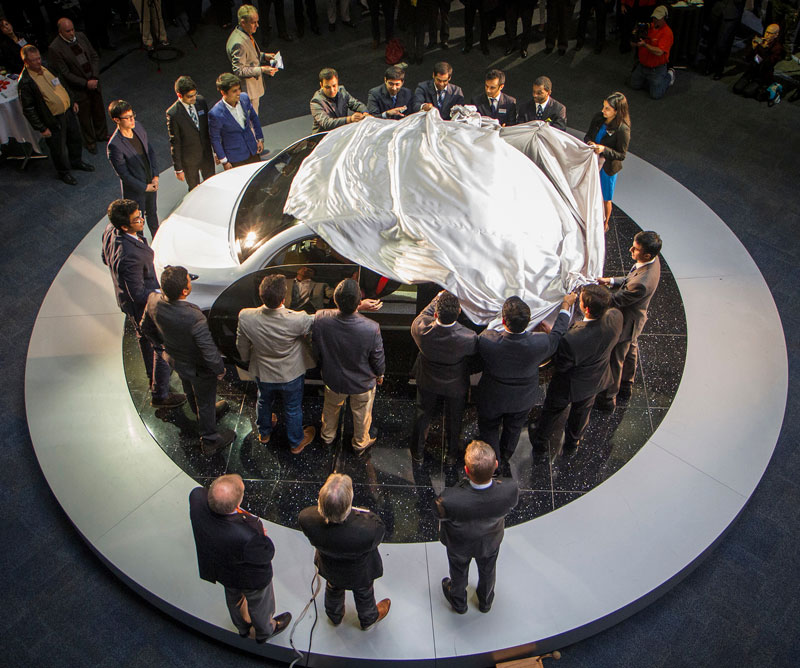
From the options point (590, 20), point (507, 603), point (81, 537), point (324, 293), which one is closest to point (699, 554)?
point (507, 603)

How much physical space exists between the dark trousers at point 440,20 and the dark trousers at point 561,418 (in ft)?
20.8

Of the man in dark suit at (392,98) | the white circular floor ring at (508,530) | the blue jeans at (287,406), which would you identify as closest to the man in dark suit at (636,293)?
the white circular floor ring at (508,530)

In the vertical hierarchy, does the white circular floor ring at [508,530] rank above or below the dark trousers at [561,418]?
below

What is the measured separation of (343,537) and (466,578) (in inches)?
37.0

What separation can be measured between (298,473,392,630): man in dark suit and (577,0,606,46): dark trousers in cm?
806

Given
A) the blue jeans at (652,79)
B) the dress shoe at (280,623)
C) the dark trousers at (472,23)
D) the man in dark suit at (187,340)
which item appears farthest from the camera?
the dark trousers at (472,23)

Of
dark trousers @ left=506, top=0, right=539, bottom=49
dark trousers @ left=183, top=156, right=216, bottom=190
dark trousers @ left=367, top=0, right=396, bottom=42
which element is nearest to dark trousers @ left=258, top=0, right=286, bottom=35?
dark trousers @ left=367, top=0, right=396, bottom=42

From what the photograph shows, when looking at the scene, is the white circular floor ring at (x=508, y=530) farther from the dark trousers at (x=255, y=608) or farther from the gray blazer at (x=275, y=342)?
the gray blazer at (x=275, y=342)

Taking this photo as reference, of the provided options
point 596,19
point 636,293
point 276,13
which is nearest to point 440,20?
point 596,19

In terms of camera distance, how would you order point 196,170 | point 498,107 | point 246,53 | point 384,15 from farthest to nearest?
point 384,15 → point 246,53 → point 196,170 → point 498,107

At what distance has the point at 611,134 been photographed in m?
5.74

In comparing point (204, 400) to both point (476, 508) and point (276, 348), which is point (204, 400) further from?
point (476, 508)

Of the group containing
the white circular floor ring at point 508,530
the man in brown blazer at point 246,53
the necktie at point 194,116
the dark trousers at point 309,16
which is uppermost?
the man in brown blazer at point 246,53

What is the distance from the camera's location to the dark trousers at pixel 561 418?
14.6 feet
